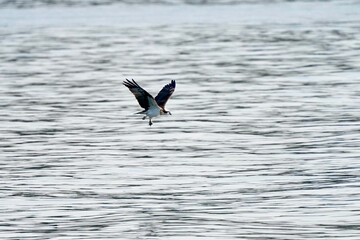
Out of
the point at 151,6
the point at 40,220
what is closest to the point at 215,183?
the point at 40,220

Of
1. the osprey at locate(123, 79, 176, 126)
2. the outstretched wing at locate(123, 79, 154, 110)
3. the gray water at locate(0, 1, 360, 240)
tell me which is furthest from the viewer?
the osprey at locate(123, 79, 176, 126)

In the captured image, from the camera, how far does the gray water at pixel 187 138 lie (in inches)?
591

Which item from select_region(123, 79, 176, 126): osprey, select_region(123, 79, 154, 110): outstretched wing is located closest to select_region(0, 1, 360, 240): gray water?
select_region(123, 79, 176, 126): osprey

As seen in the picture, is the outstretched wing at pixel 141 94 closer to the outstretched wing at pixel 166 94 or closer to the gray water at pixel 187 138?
the outstretched wing at pixel 166 94

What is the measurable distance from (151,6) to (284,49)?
2072 centimetres

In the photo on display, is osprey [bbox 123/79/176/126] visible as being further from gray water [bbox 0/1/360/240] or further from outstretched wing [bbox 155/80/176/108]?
gray water [bbox 0/1/360/240]

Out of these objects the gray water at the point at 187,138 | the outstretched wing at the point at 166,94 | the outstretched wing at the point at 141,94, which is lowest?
the gray water at the point at 187,138

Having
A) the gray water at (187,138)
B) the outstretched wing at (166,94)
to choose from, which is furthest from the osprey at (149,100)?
the gray water at (187,138)

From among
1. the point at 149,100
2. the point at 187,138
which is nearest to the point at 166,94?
the point at 149,100

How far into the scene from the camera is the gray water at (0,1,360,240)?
591 inches

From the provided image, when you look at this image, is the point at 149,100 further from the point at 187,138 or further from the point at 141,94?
the point at 187,138

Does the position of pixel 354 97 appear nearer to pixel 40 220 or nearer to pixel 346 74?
pixel 346 74

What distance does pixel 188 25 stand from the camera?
1984 inches

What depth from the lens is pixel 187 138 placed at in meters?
21.9
